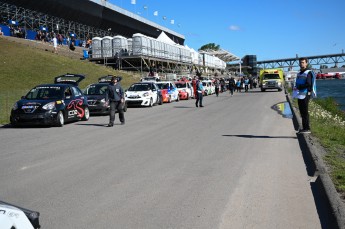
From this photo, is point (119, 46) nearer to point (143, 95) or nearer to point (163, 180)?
point (143, 95)

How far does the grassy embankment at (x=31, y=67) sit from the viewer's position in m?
33.2

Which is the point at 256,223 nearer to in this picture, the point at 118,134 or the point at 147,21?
the point at 118,134

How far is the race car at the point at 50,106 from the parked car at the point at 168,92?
13747 millimetres

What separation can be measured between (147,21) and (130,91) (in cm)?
6083

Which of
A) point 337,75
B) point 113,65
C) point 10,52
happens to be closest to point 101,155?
point 10,52

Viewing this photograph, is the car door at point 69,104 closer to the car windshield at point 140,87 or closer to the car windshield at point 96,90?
the car windshield at point 96,90

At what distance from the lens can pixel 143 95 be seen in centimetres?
2717

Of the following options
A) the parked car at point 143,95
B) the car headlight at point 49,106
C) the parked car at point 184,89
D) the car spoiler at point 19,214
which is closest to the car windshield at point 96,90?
the parked car at point 143,95

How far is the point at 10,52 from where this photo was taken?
38.4m

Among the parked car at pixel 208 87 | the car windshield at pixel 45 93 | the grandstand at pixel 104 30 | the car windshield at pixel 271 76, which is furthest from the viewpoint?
the grandstand at pixel 104 30

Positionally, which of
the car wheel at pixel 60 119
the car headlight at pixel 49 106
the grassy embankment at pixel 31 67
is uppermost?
the grassy embankment at pixel 31 67

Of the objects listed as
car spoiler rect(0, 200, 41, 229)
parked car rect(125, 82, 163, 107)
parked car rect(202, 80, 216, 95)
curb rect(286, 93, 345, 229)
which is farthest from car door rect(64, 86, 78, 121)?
parked car rect(202, 80, 216, 95)

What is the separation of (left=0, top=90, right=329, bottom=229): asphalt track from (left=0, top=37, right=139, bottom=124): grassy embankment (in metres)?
20.6

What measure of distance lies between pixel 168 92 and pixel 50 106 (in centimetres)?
1712
